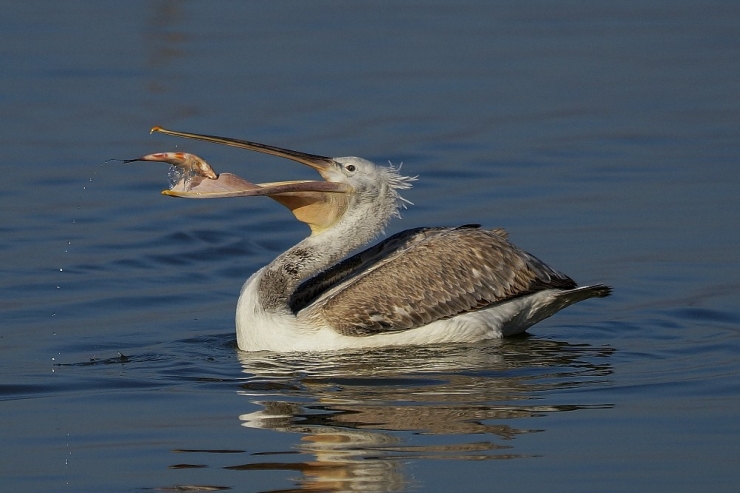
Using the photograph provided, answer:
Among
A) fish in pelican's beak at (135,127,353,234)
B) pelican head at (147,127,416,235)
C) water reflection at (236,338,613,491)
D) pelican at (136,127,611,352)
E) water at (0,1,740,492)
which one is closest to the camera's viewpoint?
water reflection at (236,338,613,491)

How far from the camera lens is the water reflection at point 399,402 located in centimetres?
577

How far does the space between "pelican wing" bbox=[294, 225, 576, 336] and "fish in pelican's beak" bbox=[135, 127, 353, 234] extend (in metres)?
0.38

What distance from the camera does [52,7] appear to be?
18.1m

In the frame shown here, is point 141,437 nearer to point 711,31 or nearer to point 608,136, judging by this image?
point 608,136

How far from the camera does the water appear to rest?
234 inches

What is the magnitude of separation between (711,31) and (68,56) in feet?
21.9

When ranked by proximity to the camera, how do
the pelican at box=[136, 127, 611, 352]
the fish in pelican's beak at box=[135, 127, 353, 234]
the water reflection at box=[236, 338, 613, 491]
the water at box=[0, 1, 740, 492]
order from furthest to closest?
the pelican at box=[136, 127, 611, 352] → the fish in pelican's beak at box=[135, 127, 353, 234] → the water at box=[0, 1, 740, 492] → the water reflection at box=[236, 338, 613, 491]

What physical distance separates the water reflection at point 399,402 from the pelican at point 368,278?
0.14 m

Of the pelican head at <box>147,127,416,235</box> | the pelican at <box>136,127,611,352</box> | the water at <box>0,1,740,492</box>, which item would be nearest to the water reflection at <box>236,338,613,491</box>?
the water at <box>0,1,740,492</box>

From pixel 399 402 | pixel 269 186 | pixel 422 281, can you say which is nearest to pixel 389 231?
pixel 422 281

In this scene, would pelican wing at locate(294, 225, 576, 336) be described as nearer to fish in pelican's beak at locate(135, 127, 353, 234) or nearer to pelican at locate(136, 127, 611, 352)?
pelican at locate(136, 127, 611, 352)

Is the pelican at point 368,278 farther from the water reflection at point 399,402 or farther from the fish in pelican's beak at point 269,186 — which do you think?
the water reflection at point 399,402

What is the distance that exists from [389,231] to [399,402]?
3825 mm

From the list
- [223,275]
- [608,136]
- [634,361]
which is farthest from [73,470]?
[608,136]
